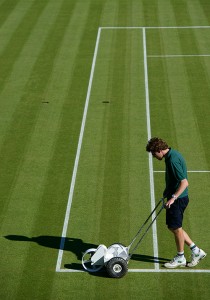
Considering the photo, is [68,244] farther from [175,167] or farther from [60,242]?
[175,167]

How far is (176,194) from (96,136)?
6546 millimetres

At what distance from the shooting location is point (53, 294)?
33.3 feet

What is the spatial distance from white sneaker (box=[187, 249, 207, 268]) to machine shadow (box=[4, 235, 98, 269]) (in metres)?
1.87

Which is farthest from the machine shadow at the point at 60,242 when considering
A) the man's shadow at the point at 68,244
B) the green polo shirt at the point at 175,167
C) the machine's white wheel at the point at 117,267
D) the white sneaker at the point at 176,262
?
the green polo shirt at the point at 175,167

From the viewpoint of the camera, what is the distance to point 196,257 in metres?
10.7

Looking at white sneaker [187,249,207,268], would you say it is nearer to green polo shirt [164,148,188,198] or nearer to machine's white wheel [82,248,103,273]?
green polo shirt [164,148,188,198]

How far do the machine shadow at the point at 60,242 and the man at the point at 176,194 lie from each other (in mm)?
1689

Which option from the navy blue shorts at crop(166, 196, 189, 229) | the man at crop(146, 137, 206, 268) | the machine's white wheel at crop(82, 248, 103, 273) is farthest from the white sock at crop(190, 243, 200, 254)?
the machine's white wheel at crop(82, 248, 103, 273)

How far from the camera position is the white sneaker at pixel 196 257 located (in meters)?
10.7

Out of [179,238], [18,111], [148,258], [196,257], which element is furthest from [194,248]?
[18,111]

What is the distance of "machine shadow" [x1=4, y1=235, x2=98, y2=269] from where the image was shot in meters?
11.5

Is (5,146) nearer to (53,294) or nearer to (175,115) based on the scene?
(175,115)

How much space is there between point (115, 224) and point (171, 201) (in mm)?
2426

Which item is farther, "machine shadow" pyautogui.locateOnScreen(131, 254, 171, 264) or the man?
"machine shadow" pyautogui.locateOnScreen(131, 254, 171, 264)
